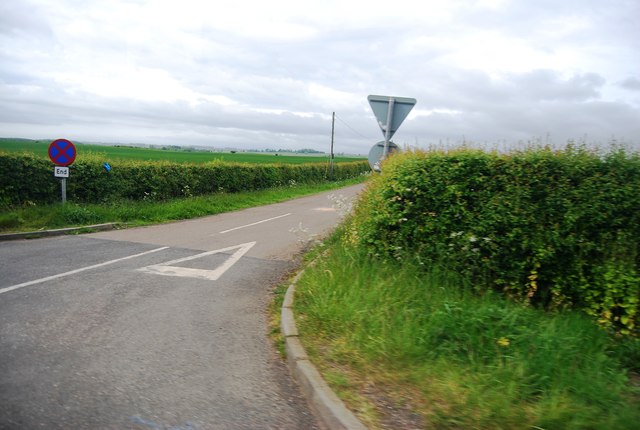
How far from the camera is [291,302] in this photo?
5.81 metres

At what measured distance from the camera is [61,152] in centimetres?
1195

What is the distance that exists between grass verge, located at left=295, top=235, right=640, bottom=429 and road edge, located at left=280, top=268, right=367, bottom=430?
0.29ft

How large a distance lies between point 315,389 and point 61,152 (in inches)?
438

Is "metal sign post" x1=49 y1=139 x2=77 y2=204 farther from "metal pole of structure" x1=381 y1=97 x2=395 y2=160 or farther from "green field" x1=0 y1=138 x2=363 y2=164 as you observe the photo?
"metal pole of structure" x1=381 y1=97 x2=395 y2=160

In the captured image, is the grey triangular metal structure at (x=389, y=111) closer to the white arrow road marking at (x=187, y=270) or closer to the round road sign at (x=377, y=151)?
the round road sign at (x=377, y=151)

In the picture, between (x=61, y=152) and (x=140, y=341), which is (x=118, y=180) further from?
(x=140, y=341)

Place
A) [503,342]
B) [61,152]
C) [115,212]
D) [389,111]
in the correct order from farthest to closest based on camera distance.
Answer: [115,212] < [61,152] < [389,111] < [503,342]

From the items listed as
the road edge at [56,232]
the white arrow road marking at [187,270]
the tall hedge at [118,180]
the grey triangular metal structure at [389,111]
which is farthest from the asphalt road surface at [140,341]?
the tall hedge at [118,180]

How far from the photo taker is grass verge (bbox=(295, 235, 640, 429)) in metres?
3.23

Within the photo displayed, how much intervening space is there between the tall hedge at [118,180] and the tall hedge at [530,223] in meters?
10.4

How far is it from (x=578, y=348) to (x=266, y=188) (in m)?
23.8

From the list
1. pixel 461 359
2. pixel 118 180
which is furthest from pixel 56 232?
pixel 461 359

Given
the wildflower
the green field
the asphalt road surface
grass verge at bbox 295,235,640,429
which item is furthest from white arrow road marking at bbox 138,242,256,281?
the green field

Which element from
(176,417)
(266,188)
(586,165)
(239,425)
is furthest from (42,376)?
(266,188)
